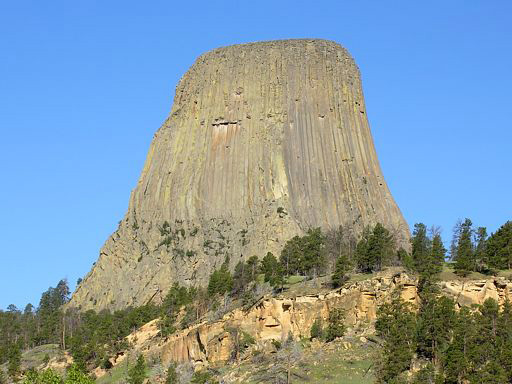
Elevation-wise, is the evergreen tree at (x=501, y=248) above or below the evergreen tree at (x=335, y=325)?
above

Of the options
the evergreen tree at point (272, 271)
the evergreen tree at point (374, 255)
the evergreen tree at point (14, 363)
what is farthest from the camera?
the evergreen tree at point (14, 363)

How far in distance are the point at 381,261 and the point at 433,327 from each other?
26444mm

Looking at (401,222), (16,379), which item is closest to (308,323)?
(16,379)

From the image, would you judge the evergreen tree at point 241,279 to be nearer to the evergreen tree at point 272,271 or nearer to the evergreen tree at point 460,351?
the evergreen tree at point 272,271

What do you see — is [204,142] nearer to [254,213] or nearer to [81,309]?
[254,213]

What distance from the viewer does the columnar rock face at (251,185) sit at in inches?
7269

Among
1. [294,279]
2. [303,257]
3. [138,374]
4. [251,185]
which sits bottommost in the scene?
[138,374]

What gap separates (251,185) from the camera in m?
190

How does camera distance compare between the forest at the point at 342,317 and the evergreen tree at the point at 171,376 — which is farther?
the evergreen tree at the point at 171,376

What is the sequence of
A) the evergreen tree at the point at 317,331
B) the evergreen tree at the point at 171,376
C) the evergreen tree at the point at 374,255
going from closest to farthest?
the evergreen tree at the point at 171,376 < the evergreen tree at the point at 317,331 < the evergreen tree at the point at 374,255

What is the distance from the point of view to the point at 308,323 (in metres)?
133

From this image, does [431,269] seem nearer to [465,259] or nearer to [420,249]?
[465,259]

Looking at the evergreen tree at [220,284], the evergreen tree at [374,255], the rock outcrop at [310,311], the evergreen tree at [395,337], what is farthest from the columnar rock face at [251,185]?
the evergreen tree at [395,337]

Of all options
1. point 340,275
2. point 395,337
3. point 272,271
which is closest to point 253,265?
point 272,271
